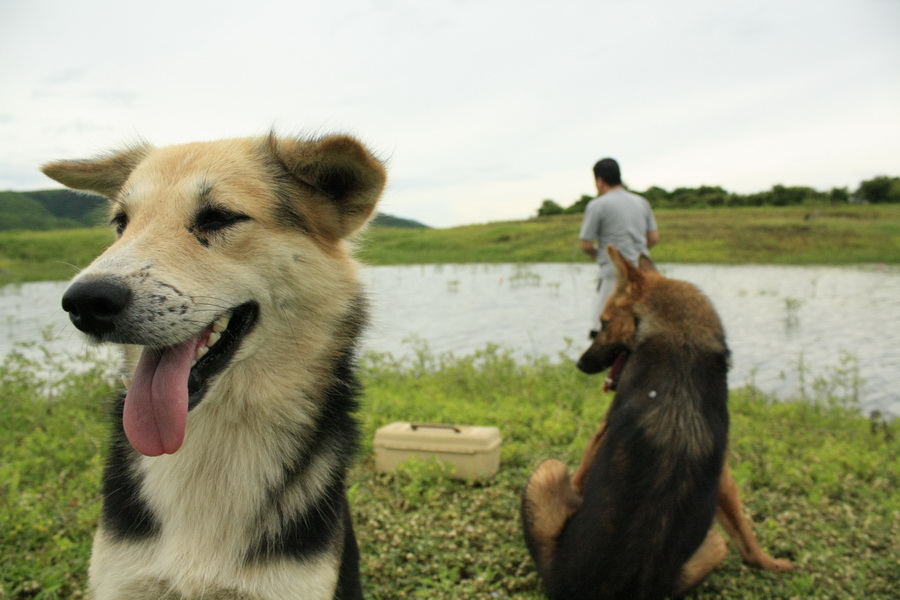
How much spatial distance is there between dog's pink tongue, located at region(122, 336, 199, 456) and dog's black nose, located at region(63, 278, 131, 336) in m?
0.25

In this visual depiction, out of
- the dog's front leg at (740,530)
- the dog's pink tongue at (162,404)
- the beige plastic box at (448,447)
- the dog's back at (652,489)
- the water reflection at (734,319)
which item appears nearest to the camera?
the dog's pink tongue at (162,404)

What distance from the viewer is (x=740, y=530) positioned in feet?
12.3

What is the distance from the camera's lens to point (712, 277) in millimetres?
18203

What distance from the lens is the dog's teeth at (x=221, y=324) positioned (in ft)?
6.70

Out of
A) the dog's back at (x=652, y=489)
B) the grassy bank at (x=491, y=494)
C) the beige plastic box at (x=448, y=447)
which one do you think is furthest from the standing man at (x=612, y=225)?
the dog's back at (x=652, y=489)

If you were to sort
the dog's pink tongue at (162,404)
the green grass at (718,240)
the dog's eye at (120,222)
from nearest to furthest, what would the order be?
1. the dog's pink tongue at (162,404)
2. the dog's eye at (120,222)
3. the green grass at (718,240)

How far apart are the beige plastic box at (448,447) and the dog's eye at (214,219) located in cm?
308

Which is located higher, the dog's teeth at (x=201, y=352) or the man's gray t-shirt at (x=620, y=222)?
the man's gray t-shirt at (x=620, y=222)

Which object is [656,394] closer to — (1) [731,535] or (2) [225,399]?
(1) [731,535]

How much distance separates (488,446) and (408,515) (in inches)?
34.6

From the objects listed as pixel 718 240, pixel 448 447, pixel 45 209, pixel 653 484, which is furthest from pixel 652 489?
pixel 718 240

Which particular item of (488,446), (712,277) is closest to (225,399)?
(488,446)

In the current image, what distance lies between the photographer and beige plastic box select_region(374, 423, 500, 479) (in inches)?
190

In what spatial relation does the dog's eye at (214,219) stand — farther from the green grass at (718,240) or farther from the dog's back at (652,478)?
the green grass at (718,240)
